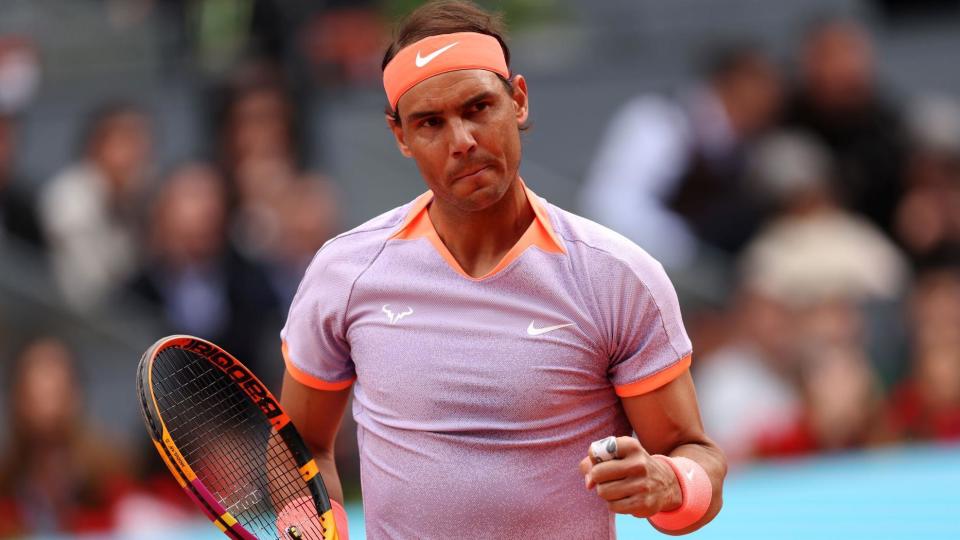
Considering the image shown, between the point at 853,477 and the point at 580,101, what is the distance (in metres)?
3.45

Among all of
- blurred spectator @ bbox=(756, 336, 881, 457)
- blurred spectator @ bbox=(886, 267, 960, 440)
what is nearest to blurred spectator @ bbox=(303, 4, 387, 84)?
blurred spectator @ bbox=(756, 336, 881, 457)

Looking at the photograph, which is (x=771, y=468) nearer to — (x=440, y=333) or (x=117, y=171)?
(x=117, y=171)

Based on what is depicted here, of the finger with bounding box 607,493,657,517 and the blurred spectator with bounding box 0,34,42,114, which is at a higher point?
the blurred spectator with bounding box 0,34,42,114

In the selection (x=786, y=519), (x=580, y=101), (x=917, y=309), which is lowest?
(x=786, y=519)

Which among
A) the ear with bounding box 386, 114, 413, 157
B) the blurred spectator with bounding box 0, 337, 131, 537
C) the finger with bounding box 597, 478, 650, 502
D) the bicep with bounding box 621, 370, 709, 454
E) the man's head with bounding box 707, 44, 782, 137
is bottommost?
the blurred spectator with bounding box 0, 337, 131, 537

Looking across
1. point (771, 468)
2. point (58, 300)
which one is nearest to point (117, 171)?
point (58, 300)

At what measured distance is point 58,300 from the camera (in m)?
8.46

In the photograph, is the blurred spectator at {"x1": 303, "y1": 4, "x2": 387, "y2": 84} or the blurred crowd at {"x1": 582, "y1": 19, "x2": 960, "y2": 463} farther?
the blurred spectator at {"x1": 303, "y1": 4, "x2": 387, "y2": 84}

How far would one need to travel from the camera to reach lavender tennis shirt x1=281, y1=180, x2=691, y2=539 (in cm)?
308

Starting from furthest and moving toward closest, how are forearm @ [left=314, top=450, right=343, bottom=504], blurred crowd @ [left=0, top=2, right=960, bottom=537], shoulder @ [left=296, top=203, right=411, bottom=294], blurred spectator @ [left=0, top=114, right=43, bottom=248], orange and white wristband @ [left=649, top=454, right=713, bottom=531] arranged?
blurred spectator @ [left=0, top=114, right=43, bottom=248] < blurred crowd @ [left=0, top=2, right=960, bottom=537] < forearm @ [left=314, top=450, right=343, bottom=504] < shoulder @ [left=296, top=203, right=411, bottom=294] < orange and white wristband @ [left=649, top=454, right=713, bottom=531]

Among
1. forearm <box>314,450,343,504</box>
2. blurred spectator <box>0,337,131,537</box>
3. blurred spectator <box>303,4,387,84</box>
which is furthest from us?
blurred spectator <box>303,4,387,84</box>

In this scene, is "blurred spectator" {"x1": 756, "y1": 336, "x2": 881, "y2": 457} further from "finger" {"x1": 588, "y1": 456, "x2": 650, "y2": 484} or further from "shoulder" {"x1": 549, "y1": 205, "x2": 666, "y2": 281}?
"finger" {"x1": 588, "y1": 456, "x2": 650, "y2": 484}

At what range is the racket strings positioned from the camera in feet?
11.3

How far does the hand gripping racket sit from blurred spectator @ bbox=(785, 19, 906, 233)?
6.13 m
